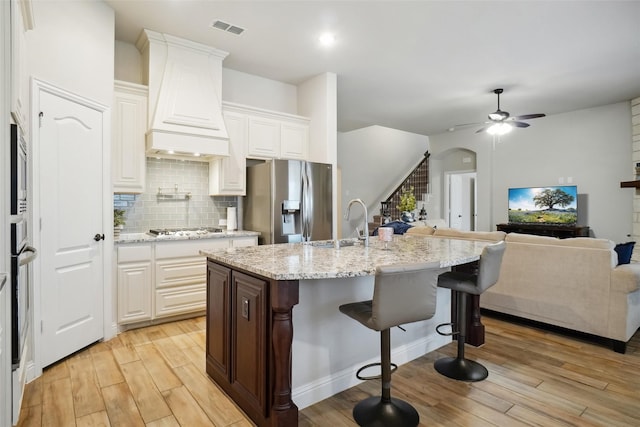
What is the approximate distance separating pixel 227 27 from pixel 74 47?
53.2 inches

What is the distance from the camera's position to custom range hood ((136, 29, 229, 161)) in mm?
3572

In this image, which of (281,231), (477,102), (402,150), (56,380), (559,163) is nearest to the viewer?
(56,380)

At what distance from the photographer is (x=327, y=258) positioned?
2068 millimetres

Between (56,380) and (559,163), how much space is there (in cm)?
817

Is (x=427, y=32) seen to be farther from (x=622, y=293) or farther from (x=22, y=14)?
(x=22, y=14)

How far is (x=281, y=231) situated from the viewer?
4039 mm

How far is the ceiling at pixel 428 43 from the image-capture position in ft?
10.3

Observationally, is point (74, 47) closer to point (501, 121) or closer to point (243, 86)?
point (243, 86)

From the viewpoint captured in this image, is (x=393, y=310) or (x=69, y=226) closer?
(x=393, y=310)

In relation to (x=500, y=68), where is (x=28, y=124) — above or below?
below

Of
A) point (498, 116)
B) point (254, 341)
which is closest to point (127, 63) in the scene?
point (254, 341)

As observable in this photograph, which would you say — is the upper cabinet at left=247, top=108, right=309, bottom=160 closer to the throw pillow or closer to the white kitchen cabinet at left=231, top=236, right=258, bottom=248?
the white kitchen cabinet at left=231, top=236, right=258, bottom=248

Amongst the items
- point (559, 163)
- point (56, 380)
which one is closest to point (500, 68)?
point (559, 163)

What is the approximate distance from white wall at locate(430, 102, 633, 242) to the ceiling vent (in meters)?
6.23
